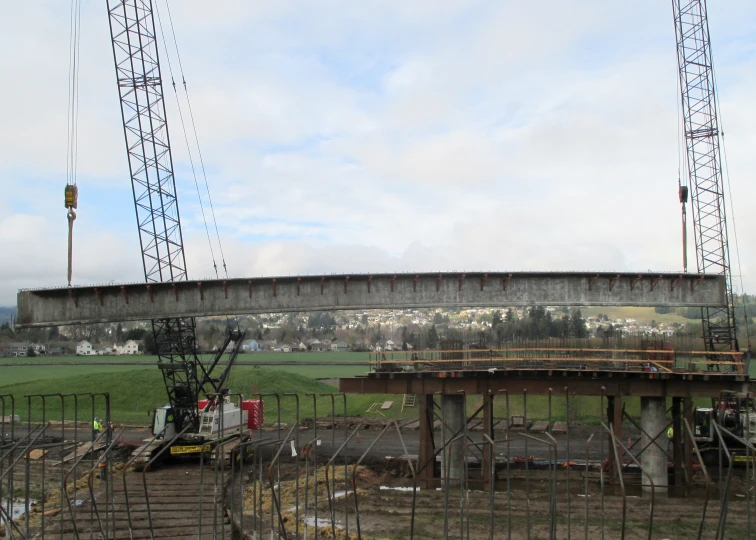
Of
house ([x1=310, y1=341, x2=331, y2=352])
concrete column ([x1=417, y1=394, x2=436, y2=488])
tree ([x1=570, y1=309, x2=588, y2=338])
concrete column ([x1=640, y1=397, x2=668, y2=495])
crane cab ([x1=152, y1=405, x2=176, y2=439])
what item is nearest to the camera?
concrete column ([x1=640, y1=397, x2=668, y2=495])

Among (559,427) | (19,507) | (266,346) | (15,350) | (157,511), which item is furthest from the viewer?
(266,346)

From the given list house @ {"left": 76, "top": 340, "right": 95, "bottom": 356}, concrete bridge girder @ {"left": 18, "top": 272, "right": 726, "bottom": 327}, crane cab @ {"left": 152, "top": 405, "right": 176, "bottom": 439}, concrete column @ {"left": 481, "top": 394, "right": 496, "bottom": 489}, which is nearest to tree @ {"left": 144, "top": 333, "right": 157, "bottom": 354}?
house @ {"left": 76, "top": 340, "right": 95, "bottom": 356}

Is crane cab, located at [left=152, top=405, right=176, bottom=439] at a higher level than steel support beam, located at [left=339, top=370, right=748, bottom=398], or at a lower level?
lower

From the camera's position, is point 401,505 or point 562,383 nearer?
point 401,505

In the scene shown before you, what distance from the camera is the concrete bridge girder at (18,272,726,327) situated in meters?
36.1

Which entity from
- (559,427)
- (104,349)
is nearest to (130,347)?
(104,349)

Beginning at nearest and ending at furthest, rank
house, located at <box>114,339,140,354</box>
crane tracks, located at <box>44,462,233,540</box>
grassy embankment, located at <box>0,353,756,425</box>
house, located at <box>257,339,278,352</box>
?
crane tracks, located at <box>44,462,233,540</box>
grassy embankment, located at <box>0,353,756,425</box>
house, located at <box>114,339,140,354</box>
house, located at <box>257,339,278,352</box>

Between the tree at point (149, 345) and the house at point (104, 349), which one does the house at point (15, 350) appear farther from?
the tree at point (149, 345)

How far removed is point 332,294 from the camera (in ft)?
119

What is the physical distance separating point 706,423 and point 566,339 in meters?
10.9

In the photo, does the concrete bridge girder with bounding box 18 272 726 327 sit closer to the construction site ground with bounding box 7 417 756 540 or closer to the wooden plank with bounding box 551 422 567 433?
the construction site ground with bounding box 7 417 756 540

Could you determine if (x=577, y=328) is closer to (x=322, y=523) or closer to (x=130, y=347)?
(x=322, y=523)

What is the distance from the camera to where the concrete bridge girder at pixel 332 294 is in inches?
1420

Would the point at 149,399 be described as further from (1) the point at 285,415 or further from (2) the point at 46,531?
(2) the point at 46,531
